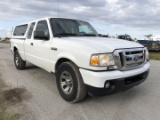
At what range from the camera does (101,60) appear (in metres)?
3.35

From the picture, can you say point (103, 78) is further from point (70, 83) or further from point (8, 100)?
point (8, 100)

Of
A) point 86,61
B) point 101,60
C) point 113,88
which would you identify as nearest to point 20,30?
point 86,61

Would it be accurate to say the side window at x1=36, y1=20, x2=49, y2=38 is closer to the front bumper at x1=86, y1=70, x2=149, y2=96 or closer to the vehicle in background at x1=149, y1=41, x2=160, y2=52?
the front bumper at x1=86, y1=70, x2=149, y2=96

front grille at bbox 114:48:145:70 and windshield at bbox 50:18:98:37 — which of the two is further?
windshield at bbox 50:18:98:37

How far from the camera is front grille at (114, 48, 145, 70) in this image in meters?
3.46

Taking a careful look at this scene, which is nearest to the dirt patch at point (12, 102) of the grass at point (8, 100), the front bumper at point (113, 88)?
the grass at point (8, 100)

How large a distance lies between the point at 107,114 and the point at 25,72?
4.27 m

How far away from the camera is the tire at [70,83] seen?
363cm

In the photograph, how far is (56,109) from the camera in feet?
12.1

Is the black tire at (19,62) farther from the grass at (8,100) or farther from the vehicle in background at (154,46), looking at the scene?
the vehicle in background at (154,46)

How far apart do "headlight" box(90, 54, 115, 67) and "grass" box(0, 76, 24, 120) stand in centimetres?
168

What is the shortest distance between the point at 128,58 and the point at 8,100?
8.83ft

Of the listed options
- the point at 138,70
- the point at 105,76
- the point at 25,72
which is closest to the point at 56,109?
the point at 105,76

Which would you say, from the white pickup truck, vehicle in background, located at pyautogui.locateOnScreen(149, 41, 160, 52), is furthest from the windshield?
vehicle in background, located at pyautogui.locateOnScreen(149, 41, 160, 52)
